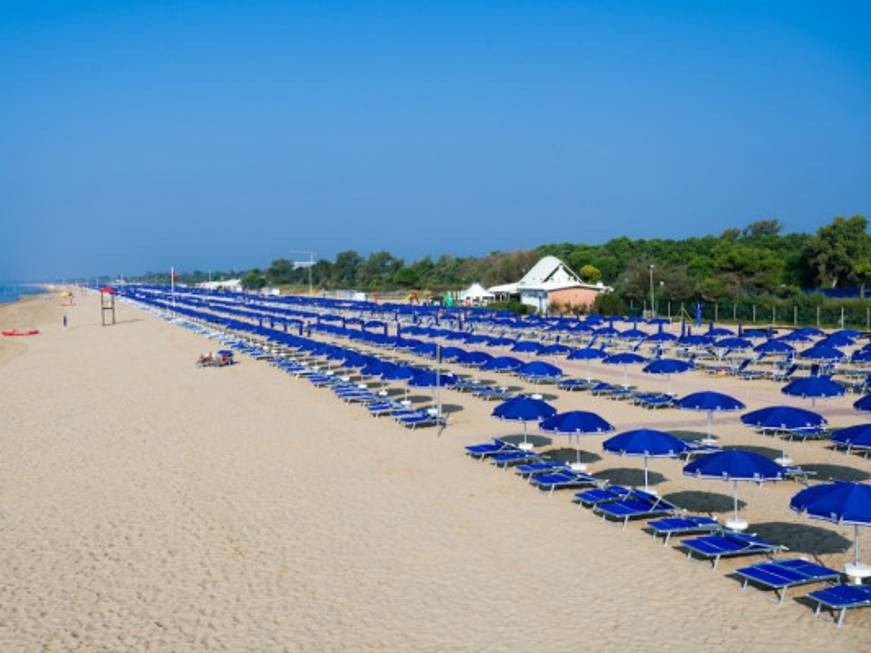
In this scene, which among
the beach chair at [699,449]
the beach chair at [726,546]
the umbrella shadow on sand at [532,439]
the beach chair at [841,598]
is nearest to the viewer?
the beach chair at [841,598]

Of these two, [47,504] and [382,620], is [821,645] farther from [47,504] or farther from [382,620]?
[47,504]

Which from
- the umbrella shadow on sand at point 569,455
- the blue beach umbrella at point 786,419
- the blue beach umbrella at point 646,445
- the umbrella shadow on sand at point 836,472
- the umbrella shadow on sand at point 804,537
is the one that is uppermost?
the blue beach umbrella at point 786,419

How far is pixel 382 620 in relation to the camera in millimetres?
8078

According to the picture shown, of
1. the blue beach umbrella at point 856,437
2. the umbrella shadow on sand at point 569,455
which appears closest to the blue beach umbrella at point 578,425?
the umbrella shadow on sand at point 569,455

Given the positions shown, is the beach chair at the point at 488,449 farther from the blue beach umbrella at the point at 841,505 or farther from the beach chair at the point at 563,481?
the blue beach umbrella at the point at 841,505

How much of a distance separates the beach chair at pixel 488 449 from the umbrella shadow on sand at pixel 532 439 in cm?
91

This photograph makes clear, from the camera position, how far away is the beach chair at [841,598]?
7762 millimetres

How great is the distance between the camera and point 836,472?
531 inches

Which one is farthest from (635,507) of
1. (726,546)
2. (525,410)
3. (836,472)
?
(836,472)

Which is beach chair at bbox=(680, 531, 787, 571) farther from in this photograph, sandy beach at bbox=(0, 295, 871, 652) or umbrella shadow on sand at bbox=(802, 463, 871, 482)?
umbrella shadow on sand at bbox=(802, 463, 871, 482)

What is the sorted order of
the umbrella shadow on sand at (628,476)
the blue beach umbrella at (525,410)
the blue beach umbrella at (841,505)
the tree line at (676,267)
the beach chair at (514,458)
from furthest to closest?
the tree line at (676,267) → the beach chair at (514,458) → the blue beach umbrella at (525,410) → the umbrella shadow on sand at (628,476) → the blue beach umbrella at (841,505)

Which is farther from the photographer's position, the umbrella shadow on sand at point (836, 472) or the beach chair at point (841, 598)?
the umbrella shadow on sand at point (836, 472)

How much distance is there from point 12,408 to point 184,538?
1428 centimetres

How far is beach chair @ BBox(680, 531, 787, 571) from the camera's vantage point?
30.6ft
